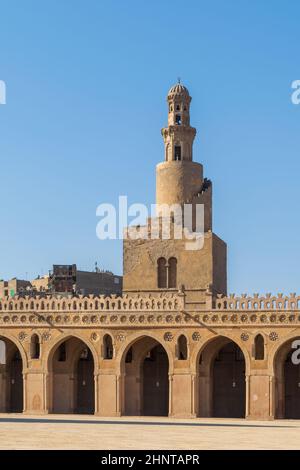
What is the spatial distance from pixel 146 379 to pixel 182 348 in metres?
4.53

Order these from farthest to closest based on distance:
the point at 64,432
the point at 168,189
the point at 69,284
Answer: the point at 69,284, the point at 168,189, the point at 64,432

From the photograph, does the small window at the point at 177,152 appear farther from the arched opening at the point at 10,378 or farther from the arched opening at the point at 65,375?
the arched opening at the point at 10,378

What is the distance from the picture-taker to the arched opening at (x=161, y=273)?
1924 inches

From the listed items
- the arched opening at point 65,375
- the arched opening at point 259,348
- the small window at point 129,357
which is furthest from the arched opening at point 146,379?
the arched opening at point 259,348

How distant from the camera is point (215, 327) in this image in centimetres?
4366

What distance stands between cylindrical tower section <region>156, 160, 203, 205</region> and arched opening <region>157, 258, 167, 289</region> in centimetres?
285

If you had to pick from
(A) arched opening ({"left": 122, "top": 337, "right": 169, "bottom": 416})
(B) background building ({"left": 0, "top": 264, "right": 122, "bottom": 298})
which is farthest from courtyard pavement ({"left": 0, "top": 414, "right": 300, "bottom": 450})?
(B) background building ({"left": 0, "top": 264, "right": 122, "bottom": 298})

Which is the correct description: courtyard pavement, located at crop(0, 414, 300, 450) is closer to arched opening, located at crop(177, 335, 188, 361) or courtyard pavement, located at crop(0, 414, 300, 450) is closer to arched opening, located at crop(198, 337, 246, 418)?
arched opening, located at crop(177, 335, 188, 361)

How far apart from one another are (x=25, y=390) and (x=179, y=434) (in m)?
14.5

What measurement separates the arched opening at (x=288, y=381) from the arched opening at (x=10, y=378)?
485 inches

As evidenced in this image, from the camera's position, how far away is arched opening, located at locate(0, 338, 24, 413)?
47906 millimetres

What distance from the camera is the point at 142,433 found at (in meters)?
33.0
